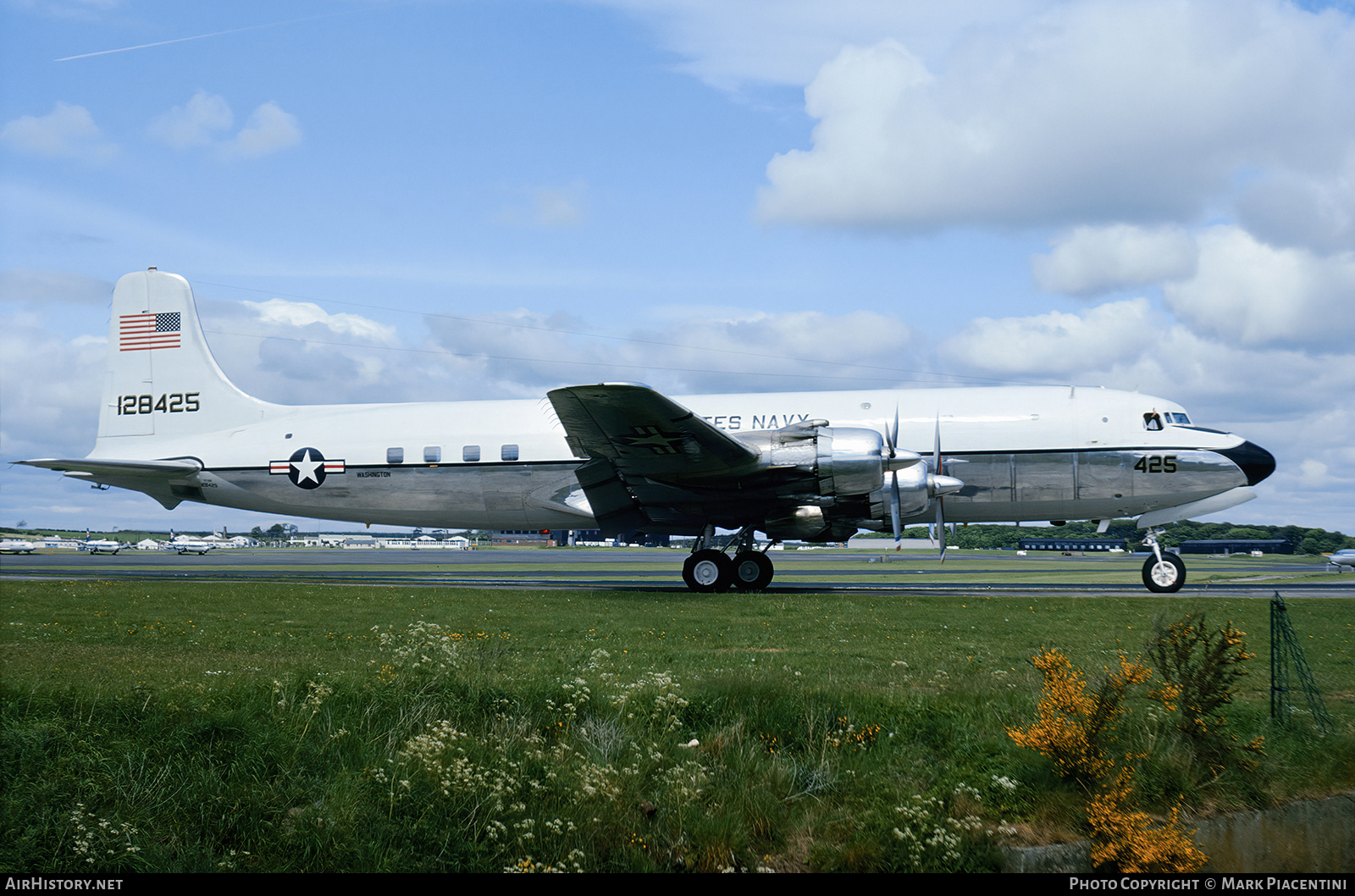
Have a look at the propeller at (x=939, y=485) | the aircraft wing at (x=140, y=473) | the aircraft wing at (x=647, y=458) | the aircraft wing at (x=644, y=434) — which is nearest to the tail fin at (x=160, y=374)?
the aircraft wing at (x=140, y=473)

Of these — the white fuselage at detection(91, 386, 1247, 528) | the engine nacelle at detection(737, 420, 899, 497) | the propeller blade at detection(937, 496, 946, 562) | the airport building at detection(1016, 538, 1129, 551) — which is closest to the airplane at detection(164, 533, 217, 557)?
the white fuselage at detection(91, 386, 1247, 528)

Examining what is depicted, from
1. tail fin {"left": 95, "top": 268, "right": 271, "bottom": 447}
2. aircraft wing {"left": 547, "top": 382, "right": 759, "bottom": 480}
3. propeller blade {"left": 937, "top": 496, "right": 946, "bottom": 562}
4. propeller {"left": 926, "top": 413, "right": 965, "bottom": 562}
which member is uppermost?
tail fin {"left": 95, "top": 268, "right": 271, "bottom": 447}

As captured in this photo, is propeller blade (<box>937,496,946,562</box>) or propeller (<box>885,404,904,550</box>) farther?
propeller blade (<box>937,496,946,562</box>)

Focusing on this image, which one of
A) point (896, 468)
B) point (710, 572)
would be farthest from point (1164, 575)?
point (710, 572)

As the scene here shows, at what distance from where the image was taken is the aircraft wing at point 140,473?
27.6m

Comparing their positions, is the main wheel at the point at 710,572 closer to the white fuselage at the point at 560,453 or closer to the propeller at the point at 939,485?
the white fuselage at the point at 560,453

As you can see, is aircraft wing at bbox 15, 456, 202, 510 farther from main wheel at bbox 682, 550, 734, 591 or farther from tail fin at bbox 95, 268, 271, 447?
main wheel at bbox 682, 550, 734, 591

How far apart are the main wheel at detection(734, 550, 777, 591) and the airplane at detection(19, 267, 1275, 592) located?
0.17 ft

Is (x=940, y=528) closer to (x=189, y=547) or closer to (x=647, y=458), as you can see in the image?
(x=647, y=458)

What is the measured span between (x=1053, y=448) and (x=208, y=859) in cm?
2258

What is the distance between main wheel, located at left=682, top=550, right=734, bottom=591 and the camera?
24.2 m

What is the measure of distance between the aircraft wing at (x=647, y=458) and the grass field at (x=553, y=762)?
9501 mm

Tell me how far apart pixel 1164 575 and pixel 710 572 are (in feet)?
41.0

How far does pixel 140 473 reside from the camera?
1121 inches
